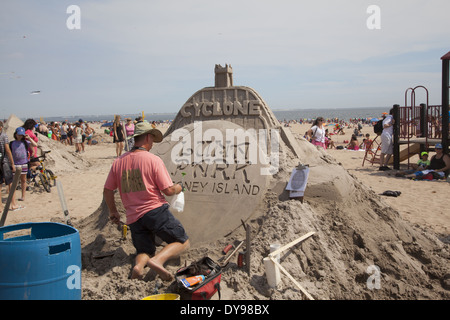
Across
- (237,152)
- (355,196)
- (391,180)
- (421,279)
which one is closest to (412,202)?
(391,180)

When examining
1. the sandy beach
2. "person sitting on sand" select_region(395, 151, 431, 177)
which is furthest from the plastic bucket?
"person sitting on sand" select_region(395, 151, 431, 177)

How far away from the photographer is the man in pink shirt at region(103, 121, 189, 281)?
373 cm

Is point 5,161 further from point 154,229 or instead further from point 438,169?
point 438,169

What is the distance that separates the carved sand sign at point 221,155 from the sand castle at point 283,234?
0.05ft

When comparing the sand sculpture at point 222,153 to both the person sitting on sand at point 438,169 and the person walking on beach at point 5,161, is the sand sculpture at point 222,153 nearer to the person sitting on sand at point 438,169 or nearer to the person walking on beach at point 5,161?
the person walking on beach at point 5,161

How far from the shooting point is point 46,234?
360 centimetres

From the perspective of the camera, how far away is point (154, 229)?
12.4ft

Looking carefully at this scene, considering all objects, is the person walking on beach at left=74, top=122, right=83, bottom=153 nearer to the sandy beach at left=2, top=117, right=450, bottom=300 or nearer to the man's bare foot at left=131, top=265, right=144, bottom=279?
the sandy beach at left=2, top=117, right=450, bottom=300

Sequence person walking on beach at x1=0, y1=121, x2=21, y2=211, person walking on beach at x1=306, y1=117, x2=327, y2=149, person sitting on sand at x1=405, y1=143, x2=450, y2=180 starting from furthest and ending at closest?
person sitting on sand at x1=405, y1=143, x2=450, y2=180, person walking on beach at x1=306, y1=117, x2=327, y2=149, person walking on beach at x1=0, y1=121, x2=21, y2=211

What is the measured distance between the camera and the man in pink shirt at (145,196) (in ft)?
12.2

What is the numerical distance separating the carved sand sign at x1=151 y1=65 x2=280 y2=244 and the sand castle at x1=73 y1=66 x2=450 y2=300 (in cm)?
1

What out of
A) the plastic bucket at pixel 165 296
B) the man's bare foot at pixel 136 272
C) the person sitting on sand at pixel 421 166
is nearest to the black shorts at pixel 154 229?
the man's bare foot at pixel 136 272

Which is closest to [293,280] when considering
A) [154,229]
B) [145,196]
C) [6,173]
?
[154,229]
